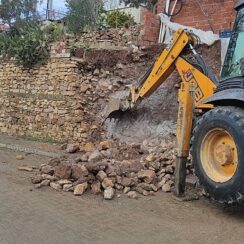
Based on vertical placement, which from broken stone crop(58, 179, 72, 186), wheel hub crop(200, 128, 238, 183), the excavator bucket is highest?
the excavator bucket

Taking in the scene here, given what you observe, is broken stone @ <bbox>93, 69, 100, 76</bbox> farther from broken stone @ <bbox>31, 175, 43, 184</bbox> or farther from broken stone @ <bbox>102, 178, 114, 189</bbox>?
broken stone @ <bbox>102, 178, 114, 189</bbox>

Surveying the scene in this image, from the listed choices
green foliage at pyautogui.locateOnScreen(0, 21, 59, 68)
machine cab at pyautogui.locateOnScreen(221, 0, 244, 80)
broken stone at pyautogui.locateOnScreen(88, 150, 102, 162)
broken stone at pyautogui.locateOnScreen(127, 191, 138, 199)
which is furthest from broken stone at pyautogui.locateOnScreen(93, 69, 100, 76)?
machine cab at pyautogui.locateOnScreen(221, 0, 244, 80)

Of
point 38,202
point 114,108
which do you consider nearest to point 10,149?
point 114,108

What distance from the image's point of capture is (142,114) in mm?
9742

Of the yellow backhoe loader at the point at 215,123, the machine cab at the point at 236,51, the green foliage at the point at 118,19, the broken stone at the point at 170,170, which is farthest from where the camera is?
the green foliage at the point at 118,19

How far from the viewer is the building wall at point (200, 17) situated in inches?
372

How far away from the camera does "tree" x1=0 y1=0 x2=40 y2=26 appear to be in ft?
56.5

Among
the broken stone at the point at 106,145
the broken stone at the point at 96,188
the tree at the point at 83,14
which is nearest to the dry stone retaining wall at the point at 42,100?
the broken stone at the point at 106,145

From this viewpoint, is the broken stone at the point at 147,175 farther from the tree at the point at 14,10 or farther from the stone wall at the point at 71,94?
the tree at the point at 14,10

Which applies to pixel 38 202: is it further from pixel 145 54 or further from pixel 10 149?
pixel 145 54

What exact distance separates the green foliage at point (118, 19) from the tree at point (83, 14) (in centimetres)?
43

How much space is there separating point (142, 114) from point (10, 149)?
3.16 meters

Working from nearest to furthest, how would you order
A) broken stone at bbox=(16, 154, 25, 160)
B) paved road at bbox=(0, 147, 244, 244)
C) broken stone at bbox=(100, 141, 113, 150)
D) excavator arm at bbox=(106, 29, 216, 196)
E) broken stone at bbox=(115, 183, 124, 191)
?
paved road at bbox=(0, 147, 244, 244), excavator arm at bbox=(106, 29, 216, 196), broken stone at bbox=(115, 183, 124, 191), broken stone at bbox=(100, 141, 113, 150), broken stone at bbox=(16, 154, 25, 160)

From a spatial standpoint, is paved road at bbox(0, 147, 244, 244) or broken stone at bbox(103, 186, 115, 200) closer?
paved road at bbox(0, 147, 244, 244)
